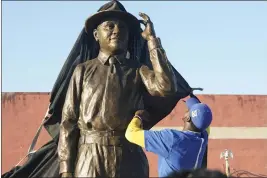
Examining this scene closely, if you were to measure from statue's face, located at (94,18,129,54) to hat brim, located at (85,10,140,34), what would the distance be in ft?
0.12

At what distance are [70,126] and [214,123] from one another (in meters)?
14.7

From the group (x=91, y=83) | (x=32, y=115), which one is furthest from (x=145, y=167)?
(x=32, y=115)

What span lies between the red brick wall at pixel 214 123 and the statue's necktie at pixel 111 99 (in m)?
13.8

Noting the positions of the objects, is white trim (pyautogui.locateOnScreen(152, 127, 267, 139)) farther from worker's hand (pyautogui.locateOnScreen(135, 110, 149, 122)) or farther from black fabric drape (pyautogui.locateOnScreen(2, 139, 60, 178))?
worker's hand (pyautogui.locateOnScreen(135, 110, 149, 122))

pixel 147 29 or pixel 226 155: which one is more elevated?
pixel 147 29

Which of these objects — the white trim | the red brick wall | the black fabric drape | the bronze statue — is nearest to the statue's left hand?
the bronze statue

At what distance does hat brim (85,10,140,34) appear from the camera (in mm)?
4555

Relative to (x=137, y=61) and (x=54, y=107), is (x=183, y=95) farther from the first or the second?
(x=54, y=107)

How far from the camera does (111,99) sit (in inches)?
170

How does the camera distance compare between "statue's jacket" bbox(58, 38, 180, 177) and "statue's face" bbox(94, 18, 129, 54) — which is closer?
"statue's jacket" bbox(58, 38, 180, 177)

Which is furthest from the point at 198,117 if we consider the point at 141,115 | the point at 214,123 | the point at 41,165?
the point at 214,123

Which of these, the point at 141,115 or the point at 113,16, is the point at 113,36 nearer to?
the point at 113,16

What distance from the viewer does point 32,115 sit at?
1844cm

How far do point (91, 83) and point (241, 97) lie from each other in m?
14.8
